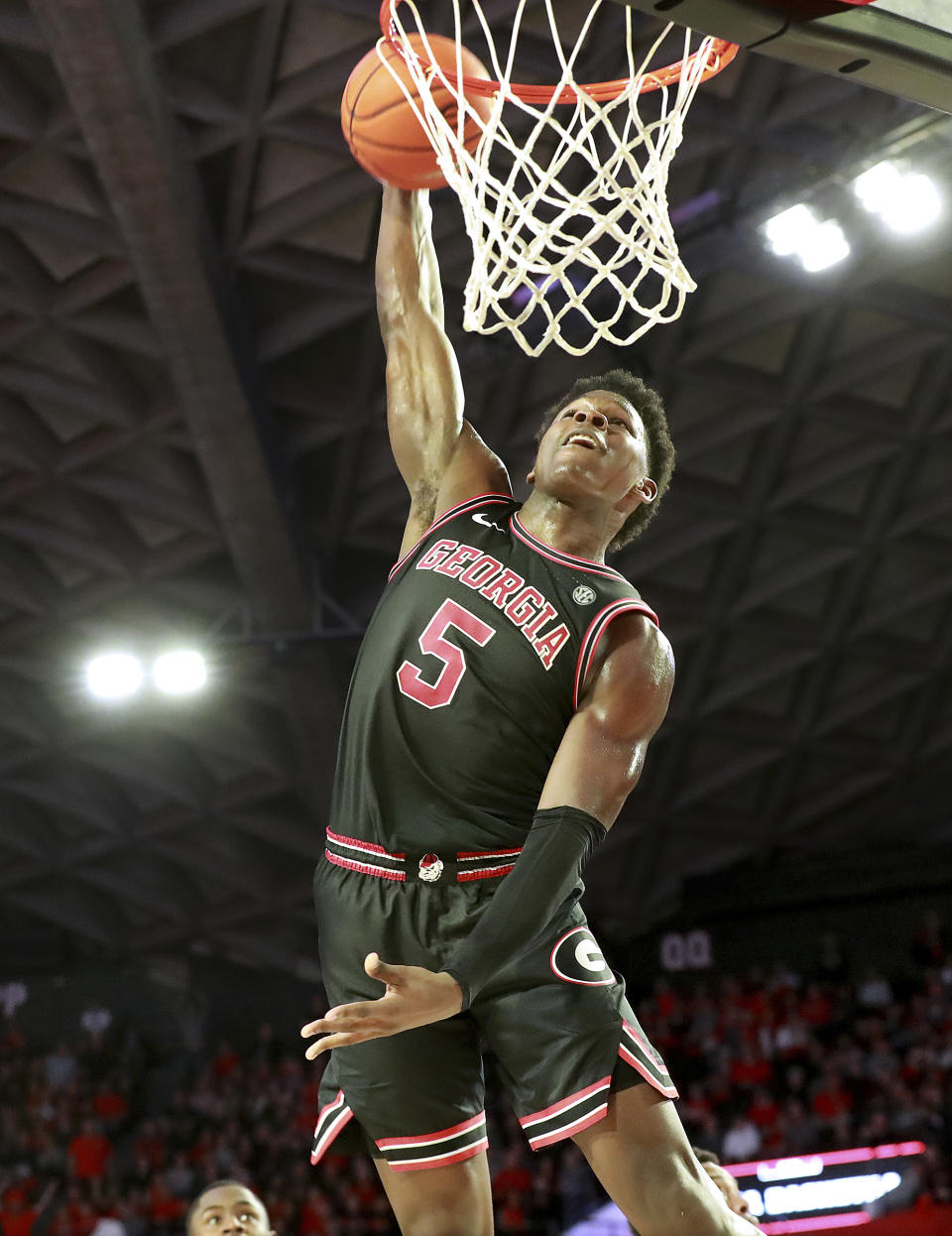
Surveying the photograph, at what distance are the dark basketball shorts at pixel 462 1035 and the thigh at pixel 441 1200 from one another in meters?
0.03

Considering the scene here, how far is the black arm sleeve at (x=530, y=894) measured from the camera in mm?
2539

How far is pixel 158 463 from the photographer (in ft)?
44.9

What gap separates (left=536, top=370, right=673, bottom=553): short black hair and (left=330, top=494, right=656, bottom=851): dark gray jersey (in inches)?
19.2

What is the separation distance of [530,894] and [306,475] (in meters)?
11.6

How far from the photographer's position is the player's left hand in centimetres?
233

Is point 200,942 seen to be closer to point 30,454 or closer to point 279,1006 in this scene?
point 279,1006

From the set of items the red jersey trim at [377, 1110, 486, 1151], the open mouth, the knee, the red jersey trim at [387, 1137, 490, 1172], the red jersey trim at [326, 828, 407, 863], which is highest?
the open mouth

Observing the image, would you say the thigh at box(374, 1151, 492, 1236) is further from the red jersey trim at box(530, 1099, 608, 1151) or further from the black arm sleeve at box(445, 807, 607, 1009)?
the black arm sleeve at box(445, 807, 607, 1009)

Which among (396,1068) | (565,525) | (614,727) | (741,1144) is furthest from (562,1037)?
(741,1144)

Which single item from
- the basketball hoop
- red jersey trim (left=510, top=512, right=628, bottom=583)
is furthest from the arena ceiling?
red jersey trim (left=510, top=512, right=628, bottom=583)

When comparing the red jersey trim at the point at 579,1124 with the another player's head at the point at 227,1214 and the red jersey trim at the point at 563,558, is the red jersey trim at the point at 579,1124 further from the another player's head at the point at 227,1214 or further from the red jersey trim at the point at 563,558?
the another player's head at the point at 227,1214

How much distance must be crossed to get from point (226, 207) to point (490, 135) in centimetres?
834

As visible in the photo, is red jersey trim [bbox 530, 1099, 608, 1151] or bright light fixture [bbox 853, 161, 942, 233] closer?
red jersey trim [bbox 530, 1099, 608, 1151]

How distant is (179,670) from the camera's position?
45.0 ft
